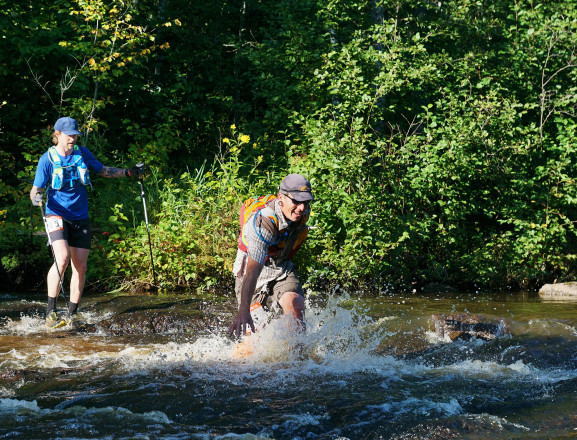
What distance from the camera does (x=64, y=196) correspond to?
23.2ft

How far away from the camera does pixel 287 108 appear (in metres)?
13.8

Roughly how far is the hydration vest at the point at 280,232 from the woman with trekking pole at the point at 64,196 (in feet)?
8.06

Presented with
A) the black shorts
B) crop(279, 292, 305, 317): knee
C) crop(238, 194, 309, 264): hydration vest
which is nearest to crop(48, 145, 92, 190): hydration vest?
the black shorts

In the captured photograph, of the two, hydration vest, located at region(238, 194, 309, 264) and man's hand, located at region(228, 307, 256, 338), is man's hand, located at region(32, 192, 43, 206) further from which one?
man's hand, located at region(228, 307, 256, 338)

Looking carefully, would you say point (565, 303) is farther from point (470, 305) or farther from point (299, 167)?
point (299, 167)

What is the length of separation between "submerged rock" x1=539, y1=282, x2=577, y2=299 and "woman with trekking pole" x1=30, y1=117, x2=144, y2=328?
21.0 feet

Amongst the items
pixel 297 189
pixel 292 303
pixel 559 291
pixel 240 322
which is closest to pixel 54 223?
pixel 292 303

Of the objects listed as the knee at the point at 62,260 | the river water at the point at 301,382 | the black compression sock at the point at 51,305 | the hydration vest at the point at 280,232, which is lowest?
the river water at the point at 301,382

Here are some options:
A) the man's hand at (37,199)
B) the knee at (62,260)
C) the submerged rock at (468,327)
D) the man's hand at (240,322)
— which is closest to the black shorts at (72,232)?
the knee at (62,260)

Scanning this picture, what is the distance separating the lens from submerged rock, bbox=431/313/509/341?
283 inches

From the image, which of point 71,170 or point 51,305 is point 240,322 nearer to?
point 71,170

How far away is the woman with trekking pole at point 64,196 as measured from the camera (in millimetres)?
6922

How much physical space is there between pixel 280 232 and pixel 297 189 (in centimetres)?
39

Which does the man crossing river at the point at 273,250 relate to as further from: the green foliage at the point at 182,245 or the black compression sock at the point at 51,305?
the green foliage at the point at 182,245
